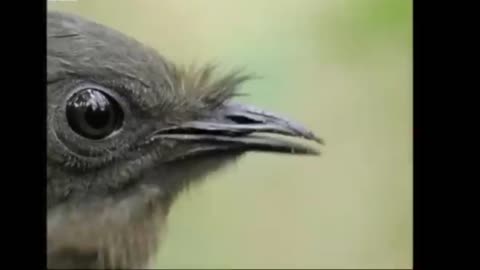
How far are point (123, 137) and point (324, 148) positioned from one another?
27 centimetres

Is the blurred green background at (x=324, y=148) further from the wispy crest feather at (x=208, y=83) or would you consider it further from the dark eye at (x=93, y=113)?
the dark eye at (x=93, y=113)

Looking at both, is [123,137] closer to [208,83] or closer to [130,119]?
[130,119]

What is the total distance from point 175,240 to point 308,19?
34 centimetres

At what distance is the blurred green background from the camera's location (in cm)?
99

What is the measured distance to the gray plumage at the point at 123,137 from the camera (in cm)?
94

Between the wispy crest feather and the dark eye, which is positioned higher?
the wispy crest feather

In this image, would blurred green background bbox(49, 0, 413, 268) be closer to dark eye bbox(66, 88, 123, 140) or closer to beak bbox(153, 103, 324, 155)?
beak bbox(153, 103, 324, 155)

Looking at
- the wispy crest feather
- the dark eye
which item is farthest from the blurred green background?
the dark eye

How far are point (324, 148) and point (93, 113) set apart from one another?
0.31m

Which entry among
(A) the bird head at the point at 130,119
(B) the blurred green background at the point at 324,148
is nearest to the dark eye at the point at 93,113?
(A) the bird head at the point at 130,119

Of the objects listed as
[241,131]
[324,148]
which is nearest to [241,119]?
[241,131]

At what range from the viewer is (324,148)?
1008mm

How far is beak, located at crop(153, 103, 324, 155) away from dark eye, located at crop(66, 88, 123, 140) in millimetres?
60

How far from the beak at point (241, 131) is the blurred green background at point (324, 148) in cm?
2
